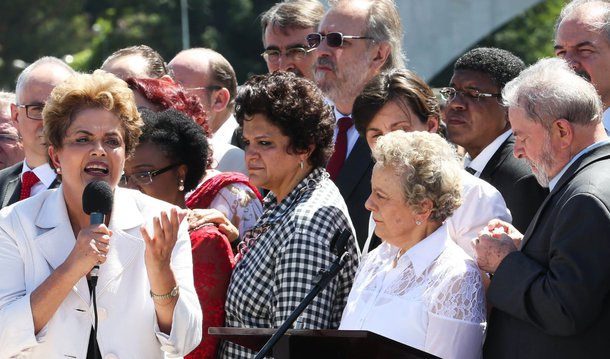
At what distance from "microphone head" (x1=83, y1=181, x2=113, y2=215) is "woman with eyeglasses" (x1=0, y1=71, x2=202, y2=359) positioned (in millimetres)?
22

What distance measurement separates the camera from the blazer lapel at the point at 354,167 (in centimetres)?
669

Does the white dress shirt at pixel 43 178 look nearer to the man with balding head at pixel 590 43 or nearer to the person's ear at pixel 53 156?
the person's ear at pixel 53 156

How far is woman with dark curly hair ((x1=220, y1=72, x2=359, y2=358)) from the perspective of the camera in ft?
17.9

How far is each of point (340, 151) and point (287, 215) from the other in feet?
4.71

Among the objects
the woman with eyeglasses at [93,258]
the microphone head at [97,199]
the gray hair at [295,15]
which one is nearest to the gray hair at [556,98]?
the woman with eyeglasses at [93,258]

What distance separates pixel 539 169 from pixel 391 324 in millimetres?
926

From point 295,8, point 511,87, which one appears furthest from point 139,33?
point 511,87

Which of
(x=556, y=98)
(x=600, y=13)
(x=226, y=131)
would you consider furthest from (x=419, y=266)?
(x=226, y=131)

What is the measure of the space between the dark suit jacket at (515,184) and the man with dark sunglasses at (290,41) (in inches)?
81.1

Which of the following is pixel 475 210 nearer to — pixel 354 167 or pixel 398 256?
pixel 398 256

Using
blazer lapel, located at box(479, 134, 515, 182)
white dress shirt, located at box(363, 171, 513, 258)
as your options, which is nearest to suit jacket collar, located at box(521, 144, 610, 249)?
white dress shirt, located at box(363, 171, 513, 258)

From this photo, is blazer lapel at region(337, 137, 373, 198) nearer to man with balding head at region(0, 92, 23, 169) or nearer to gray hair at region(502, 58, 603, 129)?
gray hair at region(502, 58, 603, 129)

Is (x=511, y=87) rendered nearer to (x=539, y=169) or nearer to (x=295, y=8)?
(x=539, y=169)

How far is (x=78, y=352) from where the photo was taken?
4.98 m
